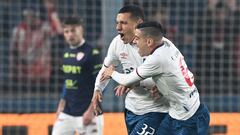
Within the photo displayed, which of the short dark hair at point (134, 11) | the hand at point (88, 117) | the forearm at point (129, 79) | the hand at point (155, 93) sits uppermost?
→ the short dark hair at point (134, 11)

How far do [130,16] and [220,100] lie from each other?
4221 millimetres

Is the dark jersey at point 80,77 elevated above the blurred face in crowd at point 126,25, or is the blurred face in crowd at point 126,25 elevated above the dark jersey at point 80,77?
the blurred face in crowd at point 126,25

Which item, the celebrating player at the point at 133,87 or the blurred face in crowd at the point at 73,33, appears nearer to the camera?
the celebrating player at the point at 133,87

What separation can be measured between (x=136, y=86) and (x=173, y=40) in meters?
4.19

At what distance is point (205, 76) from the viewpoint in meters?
12.1

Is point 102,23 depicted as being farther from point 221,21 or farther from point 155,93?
point 155,93

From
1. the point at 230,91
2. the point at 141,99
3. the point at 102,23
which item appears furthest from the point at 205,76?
the point at 141,99

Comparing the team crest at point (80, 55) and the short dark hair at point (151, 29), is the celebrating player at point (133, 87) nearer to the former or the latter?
the short dark hair at point (151, 29)

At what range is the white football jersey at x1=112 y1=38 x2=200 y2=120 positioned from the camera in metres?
7.29

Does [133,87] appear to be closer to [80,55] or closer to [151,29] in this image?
[151,29]

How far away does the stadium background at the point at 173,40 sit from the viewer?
11.5 m

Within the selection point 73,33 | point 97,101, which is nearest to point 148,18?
point 73,33

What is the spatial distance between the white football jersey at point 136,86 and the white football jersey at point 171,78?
0.29 meters

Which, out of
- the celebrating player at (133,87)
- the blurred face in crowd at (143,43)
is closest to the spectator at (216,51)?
the celebrating player at (133,87)
